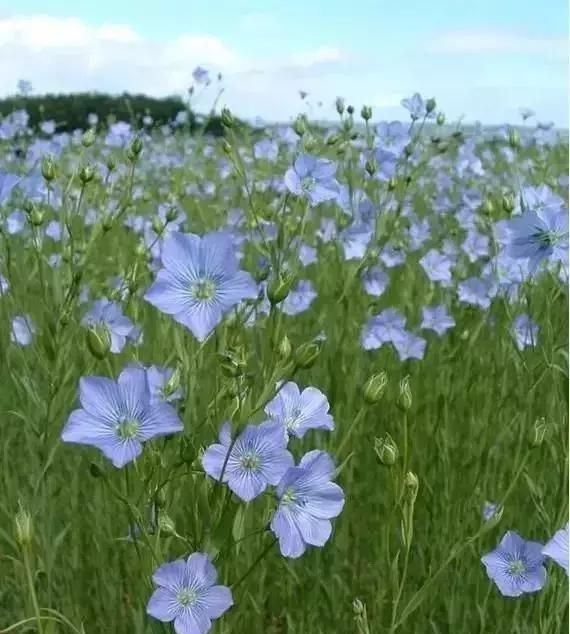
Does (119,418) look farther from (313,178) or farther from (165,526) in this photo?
(313,178)


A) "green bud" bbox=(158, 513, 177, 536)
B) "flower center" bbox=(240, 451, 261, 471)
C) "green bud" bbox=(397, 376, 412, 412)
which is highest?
"flower center" bbox=(240, 451, 261, 471)

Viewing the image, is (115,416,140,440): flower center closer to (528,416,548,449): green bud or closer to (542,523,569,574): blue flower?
(542,523,569,574): blue flower

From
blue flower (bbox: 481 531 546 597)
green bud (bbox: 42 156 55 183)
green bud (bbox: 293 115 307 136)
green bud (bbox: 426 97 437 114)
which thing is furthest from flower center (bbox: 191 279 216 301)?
green bud (bbox: 426 97 437 114)

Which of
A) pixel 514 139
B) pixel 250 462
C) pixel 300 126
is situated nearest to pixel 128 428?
pixel 250 462

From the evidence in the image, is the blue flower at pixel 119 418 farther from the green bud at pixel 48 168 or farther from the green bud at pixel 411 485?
the green bud at pixel 48 168

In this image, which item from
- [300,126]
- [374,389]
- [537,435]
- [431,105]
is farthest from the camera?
[431,105]

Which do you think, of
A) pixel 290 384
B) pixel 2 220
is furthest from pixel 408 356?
pixel 290 384

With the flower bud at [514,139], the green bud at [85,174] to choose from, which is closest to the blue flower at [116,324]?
the green bud at [85,174]
